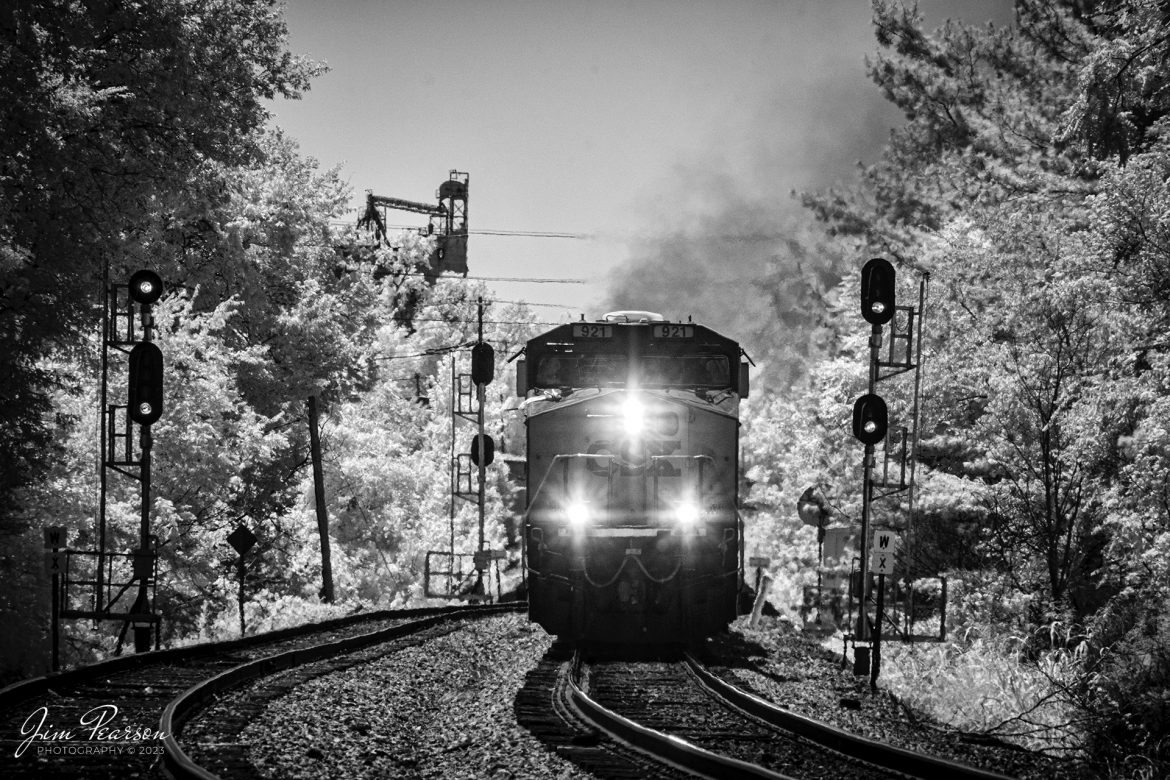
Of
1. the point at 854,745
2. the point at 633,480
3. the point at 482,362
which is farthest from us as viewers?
the point at 482,362

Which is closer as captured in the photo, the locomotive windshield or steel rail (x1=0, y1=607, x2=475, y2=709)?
steel rail (x1=0, y1=607, x2=475, y2=709)

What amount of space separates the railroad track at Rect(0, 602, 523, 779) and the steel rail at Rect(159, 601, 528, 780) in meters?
0.01

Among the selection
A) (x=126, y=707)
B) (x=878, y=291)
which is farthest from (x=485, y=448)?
(x=126, y=707)

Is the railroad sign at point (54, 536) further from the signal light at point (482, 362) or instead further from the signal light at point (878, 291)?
the signal light at point (482, 362)

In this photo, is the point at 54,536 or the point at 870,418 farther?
the point at 870,418

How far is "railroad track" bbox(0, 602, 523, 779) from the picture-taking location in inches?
346

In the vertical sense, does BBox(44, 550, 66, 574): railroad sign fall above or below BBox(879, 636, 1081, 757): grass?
above

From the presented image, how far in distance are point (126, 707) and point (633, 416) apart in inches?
311

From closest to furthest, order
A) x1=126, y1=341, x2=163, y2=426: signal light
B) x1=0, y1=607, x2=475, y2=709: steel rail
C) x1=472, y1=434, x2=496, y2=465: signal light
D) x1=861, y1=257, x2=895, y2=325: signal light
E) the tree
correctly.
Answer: x1=0, y1=607, x2=475, y2=709: steel rail, x1=861, y1=257, x2=895, y2=325: signal light, x1=126, y1=341, x2=163, y2=426: signal light, the tree, x1=472, y1=434, x2=496, y2=465: signal light

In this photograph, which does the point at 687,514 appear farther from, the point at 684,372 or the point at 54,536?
the point at 54,536

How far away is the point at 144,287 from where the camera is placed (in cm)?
1945

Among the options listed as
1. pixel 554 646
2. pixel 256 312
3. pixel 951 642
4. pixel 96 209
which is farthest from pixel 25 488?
pixel 951 642

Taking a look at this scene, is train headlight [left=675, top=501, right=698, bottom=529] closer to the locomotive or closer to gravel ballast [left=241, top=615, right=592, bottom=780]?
the locomotive

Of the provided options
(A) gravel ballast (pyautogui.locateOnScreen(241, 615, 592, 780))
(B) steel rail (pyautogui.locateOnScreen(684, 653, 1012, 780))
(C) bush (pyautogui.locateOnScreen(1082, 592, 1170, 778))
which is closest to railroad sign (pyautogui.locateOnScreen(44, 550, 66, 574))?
(A) gravel ballast (pyautogui.locateOnScreen(241, 615, 592, 780))
